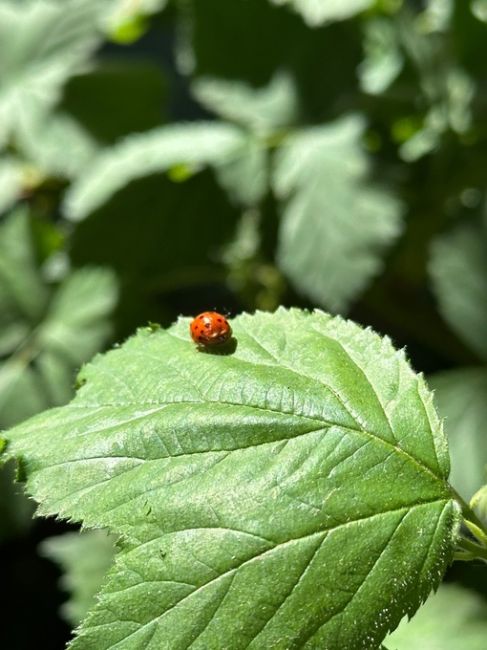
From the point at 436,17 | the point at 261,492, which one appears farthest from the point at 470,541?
the point at 436,17

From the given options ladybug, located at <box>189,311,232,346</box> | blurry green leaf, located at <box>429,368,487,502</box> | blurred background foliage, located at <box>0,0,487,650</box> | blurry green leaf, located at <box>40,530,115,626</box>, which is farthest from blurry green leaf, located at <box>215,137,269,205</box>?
ladybug, located at <box>189,311,232,346</box>

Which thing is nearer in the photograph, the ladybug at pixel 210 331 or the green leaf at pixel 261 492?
the green leaf at pixel 261 492

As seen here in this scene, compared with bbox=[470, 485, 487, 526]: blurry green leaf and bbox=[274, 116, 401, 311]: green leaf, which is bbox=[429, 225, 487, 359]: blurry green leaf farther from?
bbox=[470, 485, 487, 526]: blurry green leaf

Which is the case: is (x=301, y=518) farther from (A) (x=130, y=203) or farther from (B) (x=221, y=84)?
(B) (x=221, y=84)

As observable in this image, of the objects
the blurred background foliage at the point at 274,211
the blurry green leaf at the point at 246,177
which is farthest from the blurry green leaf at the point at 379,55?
the blurry green leaf at the point at 246,177

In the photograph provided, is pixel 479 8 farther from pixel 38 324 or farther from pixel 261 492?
pixel 261 492

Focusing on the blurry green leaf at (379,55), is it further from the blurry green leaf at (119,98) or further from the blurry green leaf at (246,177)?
the blurry green leaf at (119,98)
